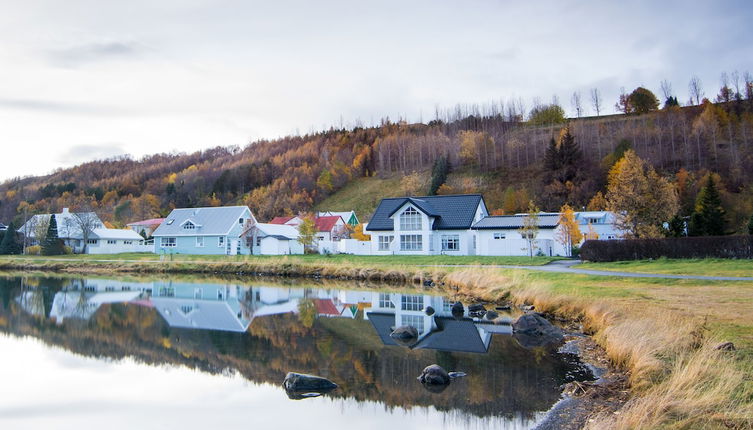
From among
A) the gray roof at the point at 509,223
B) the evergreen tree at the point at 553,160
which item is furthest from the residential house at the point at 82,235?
the evergreen tree at the point at 553,160

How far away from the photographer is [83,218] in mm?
64250

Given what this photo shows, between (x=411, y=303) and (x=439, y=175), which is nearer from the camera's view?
(x=411, y=303)

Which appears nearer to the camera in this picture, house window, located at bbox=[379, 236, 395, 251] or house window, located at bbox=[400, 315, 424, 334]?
house window, located at bbox=[400, 315, 424, 334]

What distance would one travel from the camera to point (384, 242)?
167 ft

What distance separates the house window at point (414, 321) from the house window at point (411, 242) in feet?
95.3

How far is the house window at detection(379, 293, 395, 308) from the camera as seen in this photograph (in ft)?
75.2

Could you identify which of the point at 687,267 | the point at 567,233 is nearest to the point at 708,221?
the point at 567,233

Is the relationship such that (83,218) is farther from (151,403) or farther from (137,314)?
(151,403)

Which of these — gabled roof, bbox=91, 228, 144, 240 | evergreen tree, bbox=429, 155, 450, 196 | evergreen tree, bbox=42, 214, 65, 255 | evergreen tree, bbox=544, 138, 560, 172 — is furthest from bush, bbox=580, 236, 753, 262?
evergreen tree, bbox=429, 155, 450, 196

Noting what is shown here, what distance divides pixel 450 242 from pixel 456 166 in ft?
175

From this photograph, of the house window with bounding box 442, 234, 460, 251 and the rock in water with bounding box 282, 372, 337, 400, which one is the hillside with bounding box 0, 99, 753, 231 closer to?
the house window with bounding box 442, 234, 460, 251

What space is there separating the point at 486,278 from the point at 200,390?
55.5 feet

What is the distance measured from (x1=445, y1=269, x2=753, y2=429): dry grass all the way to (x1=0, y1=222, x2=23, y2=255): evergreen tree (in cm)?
6564

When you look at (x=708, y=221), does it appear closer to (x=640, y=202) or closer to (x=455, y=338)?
(x=640, y=202)
